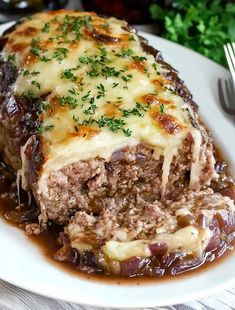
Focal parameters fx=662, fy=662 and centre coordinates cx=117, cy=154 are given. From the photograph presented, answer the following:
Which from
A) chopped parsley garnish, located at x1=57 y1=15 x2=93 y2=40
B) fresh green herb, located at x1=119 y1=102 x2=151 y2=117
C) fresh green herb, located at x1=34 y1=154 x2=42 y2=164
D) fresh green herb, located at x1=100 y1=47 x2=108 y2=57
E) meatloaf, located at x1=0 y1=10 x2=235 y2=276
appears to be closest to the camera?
meatloaf, located at x1=0 y1=10 x2=235 y2=276

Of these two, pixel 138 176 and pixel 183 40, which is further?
pixel 183 40

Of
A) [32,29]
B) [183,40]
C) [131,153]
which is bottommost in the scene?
[183,40]

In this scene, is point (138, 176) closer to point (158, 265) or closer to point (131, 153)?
point (131, 153)

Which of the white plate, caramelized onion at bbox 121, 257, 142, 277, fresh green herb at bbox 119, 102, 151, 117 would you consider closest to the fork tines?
fresh green herb at bbox 119, 102, 151, 117

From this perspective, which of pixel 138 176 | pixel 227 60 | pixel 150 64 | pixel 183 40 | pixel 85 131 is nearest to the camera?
pixel 85 131

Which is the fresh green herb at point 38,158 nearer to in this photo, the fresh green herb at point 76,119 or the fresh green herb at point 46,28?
the fresh green herb at point 76,119

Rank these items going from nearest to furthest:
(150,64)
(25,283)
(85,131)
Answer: (25,283)
(85,131)
(150,64)

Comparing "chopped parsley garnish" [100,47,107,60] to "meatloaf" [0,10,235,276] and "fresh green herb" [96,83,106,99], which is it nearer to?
"meatloaf" [0,10,235,276]

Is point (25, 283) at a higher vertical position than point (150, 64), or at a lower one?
lower

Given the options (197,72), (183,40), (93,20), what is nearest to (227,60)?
(197,72)
